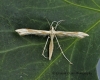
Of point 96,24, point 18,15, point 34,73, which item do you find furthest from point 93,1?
point 34,73

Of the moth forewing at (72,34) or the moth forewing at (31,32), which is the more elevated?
the moth forewing at (31,32)

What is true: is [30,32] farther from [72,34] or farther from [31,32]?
[72,34]

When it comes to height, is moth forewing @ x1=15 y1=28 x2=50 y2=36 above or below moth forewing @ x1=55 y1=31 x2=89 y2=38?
above

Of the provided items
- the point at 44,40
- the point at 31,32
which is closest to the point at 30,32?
the point at 31,32

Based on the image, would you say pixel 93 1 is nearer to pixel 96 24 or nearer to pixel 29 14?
pixel 96 24

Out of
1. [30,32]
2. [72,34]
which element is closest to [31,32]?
[30,32]

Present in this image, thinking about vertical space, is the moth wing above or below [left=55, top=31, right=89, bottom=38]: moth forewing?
above

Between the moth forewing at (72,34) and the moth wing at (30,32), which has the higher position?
the moth wing at (30,32)

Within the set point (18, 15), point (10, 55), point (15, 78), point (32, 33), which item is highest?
point (18, 15)
